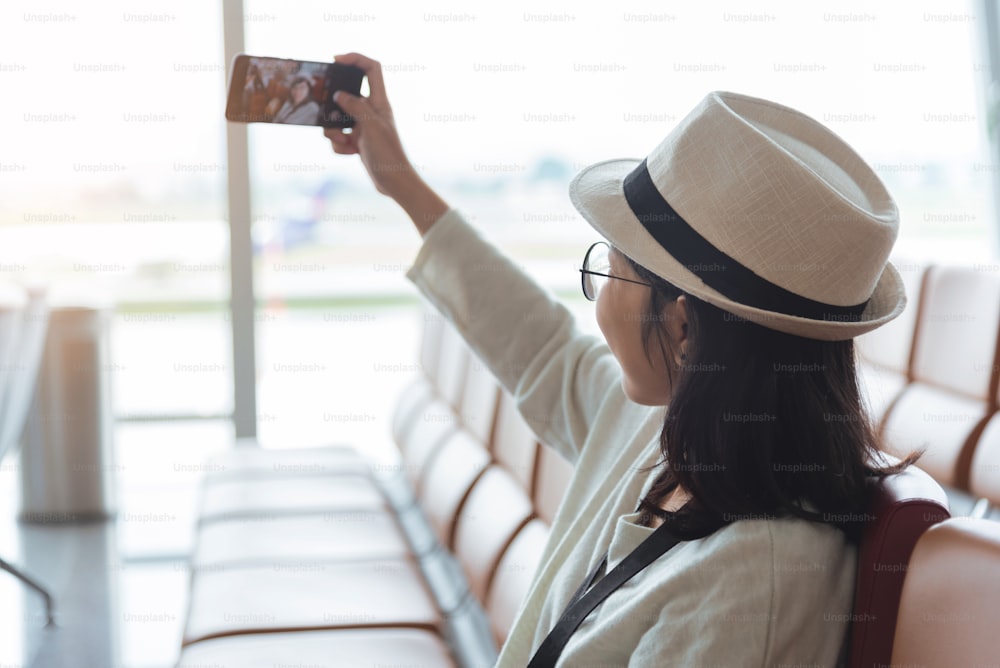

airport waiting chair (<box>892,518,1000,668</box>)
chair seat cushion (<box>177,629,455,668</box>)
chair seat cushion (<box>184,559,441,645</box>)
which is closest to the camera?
airport waiting chair (<box>892,518,1000,668</box>)

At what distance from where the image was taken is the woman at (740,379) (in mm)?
908

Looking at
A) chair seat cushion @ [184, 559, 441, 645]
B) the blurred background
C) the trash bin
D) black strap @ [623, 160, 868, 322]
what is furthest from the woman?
the trash bin

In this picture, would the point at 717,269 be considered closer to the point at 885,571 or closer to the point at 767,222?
the point at 767,222

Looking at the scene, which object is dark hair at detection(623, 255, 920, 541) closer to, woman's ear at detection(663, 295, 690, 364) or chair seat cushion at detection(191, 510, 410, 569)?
woman's ear at detection(663, 295, 690, 364)

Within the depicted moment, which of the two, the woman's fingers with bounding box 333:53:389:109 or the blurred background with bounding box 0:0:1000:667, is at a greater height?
the woman's fingers with bounding box 333:53:389:109

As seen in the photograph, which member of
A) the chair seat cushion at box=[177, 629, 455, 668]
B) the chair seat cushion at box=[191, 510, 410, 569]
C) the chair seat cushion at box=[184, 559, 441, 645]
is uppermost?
the chair seat cushion at box=[177, 629, 455, 668]

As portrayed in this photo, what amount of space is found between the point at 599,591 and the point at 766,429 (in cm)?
24

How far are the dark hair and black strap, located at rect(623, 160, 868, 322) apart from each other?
0.04m

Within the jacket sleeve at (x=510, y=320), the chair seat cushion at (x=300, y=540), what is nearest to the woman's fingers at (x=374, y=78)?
the jacket sleeve at (x=510, y=320)

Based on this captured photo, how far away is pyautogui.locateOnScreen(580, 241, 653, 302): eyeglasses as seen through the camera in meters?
1.17

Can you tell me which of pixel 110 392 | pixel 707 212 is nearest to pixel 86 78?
pixel 110 392

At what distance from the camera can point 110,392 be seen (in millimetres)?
3730

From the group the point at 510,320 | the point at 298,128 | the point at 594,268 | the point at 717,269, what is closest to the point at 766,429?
the point at 717,269

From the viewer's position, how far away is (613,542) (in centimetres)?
106
